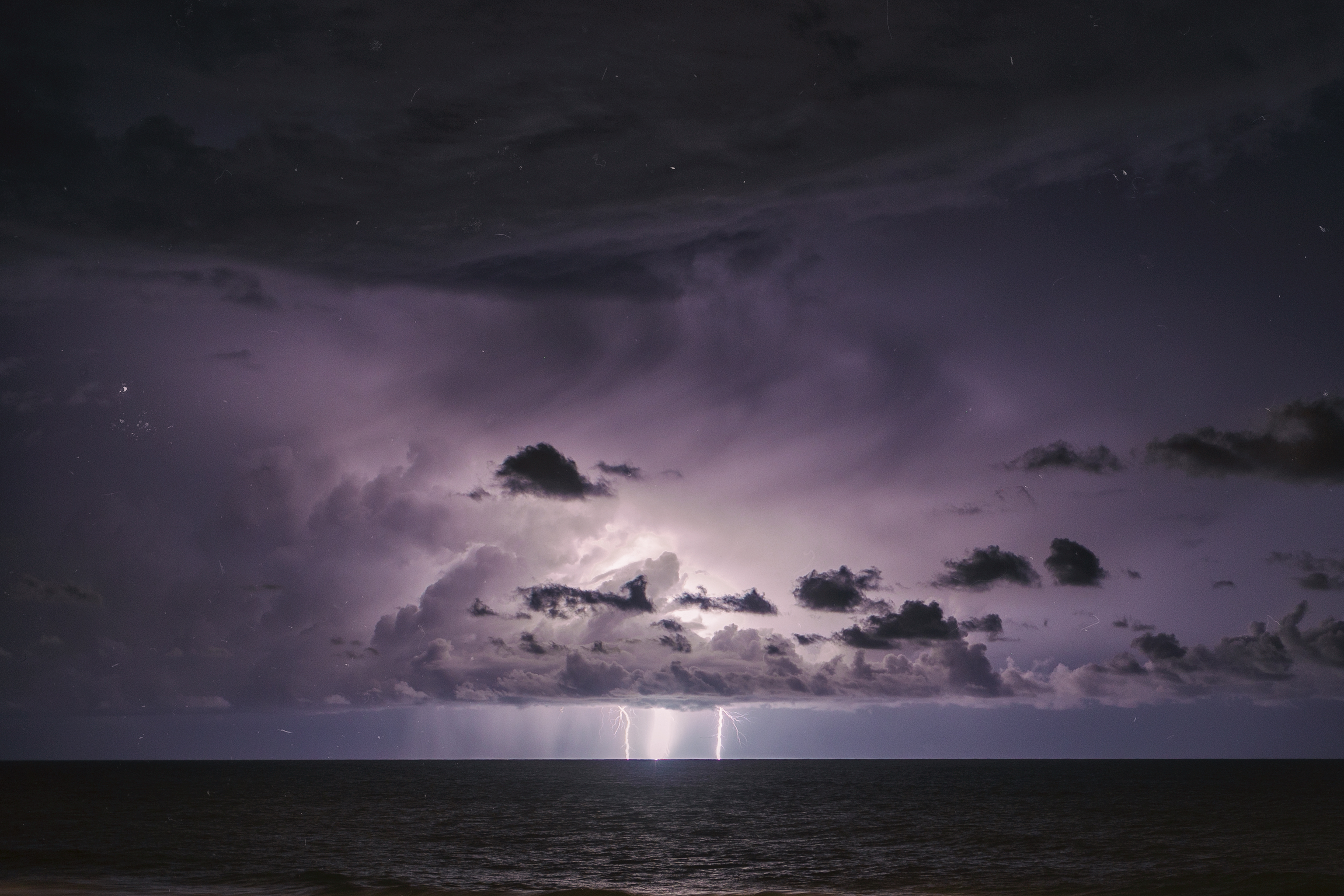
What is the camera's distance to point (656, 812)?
124m

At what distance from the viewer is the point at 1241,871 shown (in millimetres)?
65938

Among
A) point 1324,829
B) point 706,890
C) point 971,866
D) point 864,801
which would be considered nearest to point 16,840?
point 706,890

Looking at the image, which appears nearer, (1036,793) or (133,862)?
(133,862)

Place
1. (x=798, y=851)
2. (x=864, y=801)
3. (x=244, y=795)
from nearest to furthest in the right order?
1. (x=798, y=851)
2. (x=864, y=801)
3. (x=244, y=795)

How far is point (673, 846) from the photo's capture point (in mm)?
81188

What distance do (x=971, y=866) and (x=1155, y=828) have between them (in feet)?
154

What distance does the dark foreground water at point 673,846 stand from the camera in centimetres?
5834

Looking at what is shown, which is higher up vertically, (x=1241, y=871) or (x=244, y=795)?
(x=1241, y=871)

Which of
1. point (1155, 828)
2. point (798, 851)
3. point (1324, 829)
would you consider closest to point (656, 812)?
point (798, 851)

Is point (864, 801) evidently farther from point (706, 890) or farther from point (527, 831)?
point (706, 890)

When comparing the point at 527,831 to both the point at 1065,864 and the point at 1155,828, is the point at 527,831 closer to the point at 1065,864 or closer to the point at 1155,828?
the point at 1065,864

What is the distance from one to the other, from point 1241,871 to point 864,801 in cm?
8717

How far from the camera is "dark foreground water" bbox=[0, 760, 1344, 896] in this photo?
58344 millimetres

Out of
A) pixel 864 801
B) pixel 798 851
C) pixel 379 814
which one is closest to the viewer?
pixel 798 851
